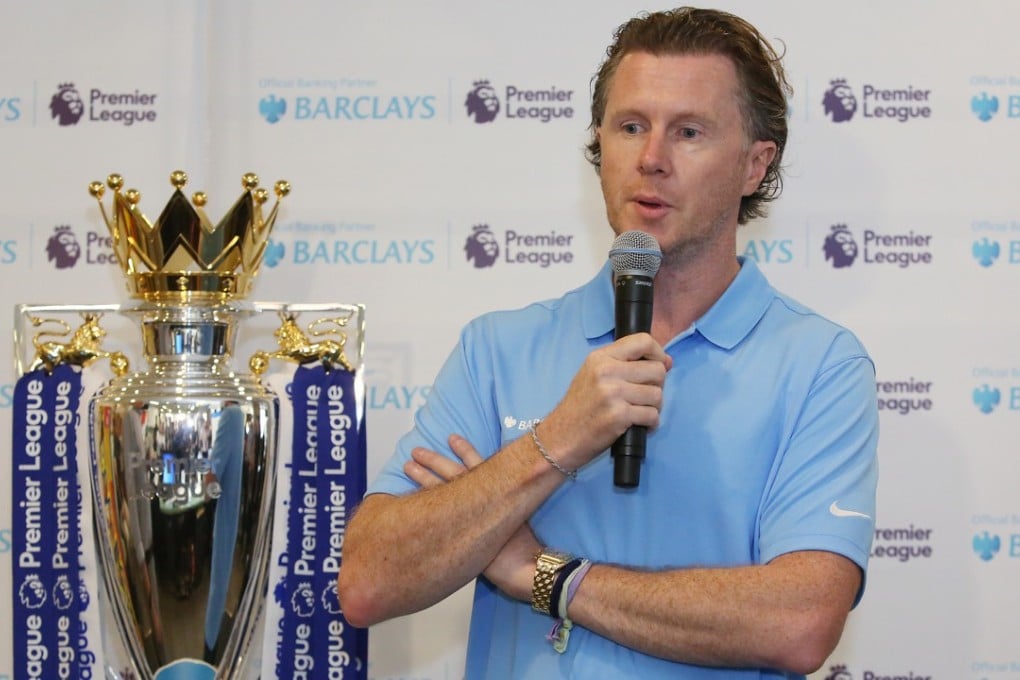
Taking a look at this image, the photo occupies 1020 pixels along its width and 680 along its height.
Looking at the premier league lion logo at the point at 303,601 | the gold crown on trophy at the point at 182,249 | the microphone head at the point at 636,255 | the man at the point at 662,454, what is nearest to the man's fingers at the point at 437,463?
the man at the point at 662,454

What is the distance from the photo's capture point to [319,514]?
2.73 m

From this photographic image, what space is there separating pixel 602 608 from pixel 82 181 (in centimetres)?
207

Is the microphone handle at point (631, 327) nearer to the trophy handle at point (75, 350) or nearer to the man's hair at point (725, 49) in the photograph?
the man's hair at point (725, 49)

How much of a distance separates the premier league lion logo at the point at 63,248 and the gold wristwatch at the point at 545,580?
74.0 inches

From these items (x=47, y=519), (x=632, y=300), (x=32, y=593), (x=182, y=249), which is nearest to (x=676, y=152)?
(x=632, y=300)

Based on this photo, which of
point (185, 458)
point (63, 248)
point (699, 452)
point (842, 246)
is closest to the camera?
point (699, 452)

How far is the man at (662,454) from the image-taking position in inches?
68.7

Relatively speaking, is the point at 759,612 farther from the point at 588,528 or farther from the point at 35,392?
the point at 35,392

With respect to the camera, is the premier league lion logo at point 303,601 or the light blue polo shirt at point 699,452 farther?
the premier league lion logo at point 303,601

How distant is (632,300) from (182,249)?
1.13 metres

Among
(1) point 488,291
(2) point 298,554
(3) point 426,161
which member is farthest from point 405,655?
(3) point 426,161

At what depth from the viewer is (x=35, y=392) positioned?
2.70 metres

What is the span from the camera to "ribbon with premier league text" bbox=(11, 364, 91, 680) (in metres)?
2.69

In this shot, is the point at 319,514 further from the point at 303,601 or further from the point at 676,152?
the point at 676,152
